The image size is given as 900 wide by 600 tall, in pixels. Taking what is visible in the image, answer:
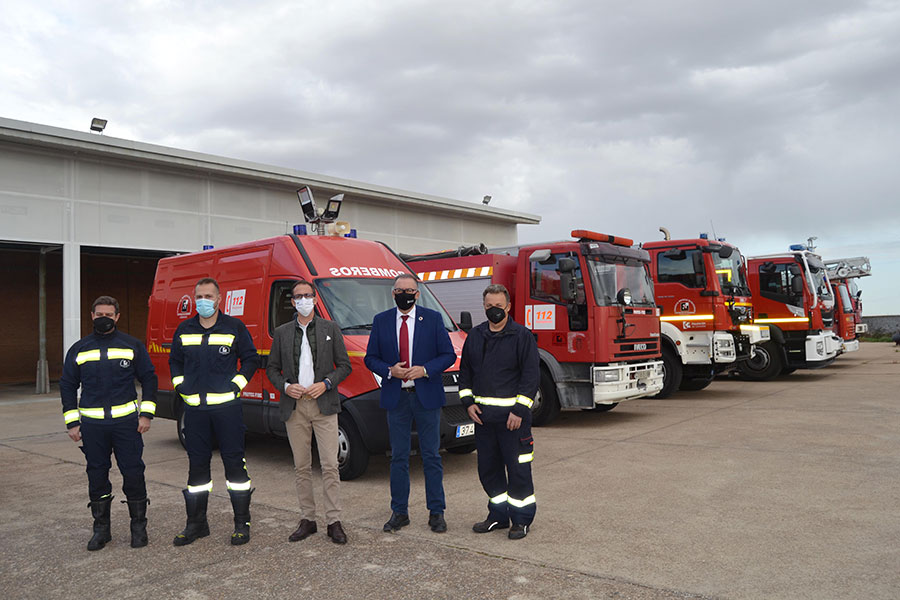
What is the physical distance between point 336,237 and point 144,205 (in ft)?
38.7

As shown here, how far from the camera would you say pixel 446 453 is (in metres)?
8.16

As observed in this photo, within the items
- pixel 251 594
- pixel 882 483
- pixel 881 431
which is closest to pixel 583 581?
pixel 251 594

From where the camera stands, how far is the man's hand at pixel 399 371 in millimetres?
5039

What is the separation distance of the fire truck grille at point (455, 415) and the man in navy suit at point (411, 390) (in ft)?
4.31

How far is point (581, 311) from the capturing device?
9734 mm

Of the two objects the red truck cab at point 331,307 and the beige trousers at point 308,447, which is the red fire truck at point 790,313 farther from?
the beige trousers at point 308,447

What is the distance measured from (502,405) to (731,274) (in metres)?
9.45

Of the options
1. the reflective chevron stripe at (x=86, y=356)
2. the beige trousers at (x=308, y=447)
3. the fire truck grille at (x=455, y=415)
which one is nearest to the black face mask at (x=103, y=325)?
the reflective chevron stripe at (x=86, y=356)

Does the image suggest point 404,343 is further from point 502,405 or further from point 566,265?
point 566,265

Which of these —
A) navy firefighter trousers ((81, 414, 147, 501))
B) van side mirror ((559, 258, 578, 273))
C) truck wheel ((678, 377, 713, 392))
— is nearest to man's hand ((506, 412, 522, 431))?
navy firefighter trousers ((81, 414, 147, 501))

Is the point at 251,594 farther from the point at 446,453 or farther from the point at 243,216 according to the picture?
the point at 243,216

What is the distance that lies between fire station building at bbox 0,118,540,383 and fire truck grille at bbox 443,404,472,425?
12.3m

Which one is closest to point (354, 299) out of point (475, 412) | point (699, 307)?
point (475, 412)

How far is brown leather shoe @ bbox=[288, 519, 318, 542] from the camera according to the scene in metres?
4.97
